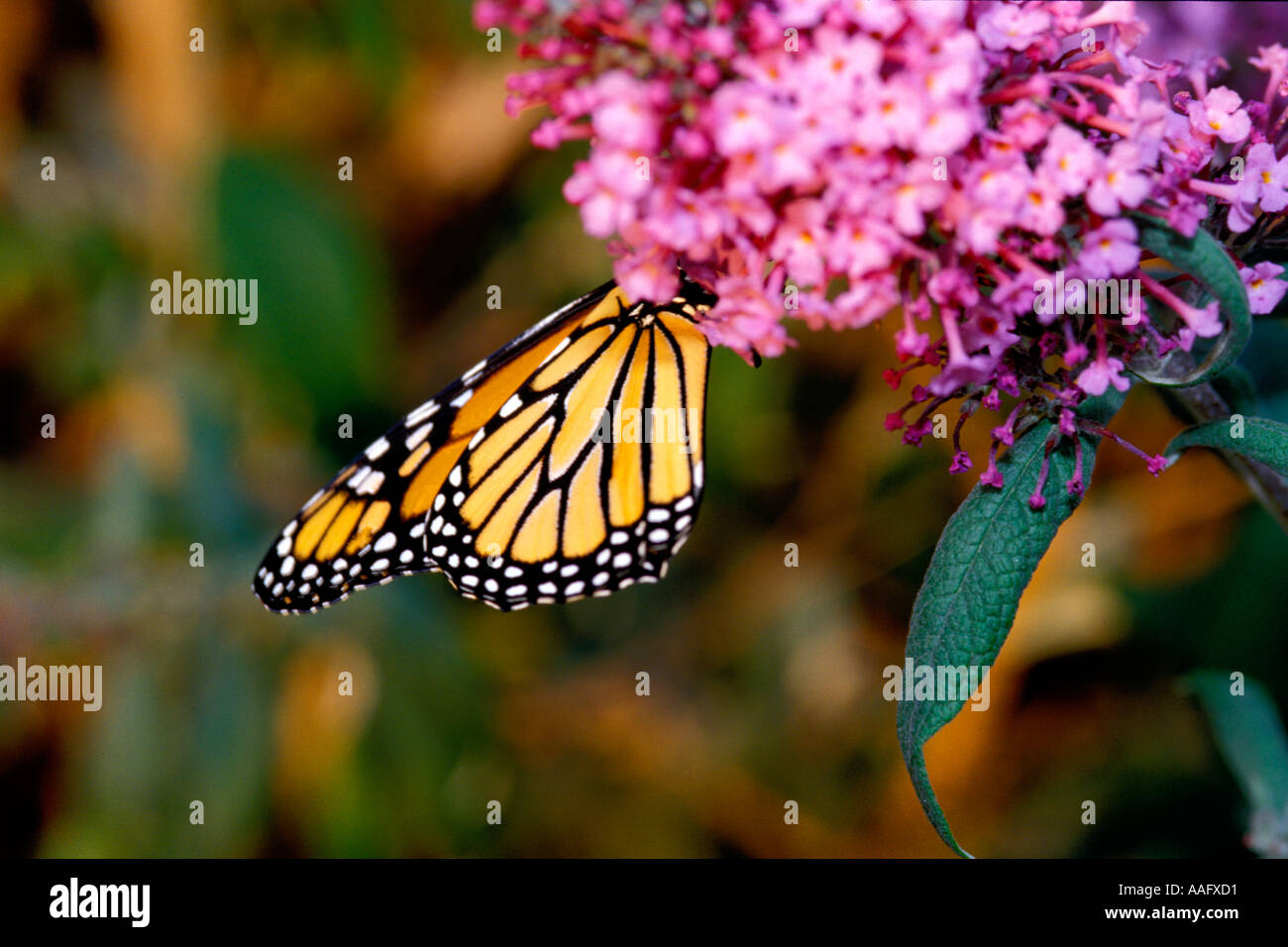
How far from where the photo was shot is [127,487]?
7.97ft

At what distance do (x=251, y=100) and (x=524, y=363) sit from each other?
1913mm

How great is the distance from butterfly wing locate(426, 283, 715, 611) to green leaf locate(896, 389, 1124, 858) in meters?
A: 0.49

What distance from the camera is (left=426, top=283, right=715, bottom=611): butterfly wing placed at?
149cm

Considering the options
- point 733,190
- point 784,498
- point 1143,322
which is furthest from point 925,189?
point 784,498

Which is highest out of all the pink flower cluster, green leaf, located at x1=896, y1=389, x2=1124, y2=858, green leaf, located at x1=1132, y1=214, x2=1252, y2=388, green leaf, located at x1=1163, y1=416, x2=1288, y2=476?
the pink flower cluster

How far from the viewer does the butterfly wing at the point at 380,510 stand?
1.54 metres

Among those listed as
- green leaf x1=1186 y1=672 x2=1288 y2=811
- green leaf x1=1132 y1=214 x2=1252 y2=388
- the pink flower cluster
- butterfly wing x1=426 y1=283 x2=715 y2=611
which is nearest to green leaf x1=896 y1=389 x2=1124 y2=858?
the pink flower cluster

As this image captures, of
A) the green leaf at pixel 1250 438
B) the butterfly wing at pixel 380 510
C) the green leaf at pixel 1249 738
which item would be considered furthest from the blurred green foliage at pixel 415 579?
the green leaf at pixel 1250 438

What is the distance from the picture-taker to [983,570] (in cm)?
103

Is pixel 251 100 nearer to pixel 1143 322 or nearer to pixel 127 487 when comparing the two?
pixel 127 487

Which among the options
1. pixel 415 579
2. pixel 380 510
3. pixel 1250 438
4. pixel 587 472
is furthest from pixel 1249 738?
pixel 415 579

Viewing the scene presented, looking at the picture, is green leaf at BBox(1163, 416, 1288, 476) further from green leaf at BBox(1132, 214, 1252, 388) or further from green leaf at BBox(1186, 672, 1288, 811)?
green leaf at BBox(1186, 672, 1288, 811)

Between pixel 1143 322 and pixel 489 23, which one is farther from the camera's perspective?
pixel 1143 322

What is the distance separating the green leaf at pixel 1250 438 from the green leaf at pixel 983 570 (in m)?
0.09
